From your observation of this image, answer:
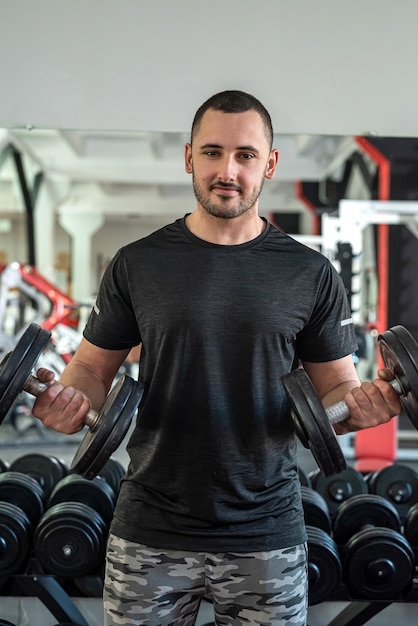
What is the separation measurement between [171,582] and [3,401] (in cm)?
37

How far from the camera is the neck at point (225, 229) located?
1.26m

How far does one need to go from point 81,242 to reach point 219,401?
5.98 m

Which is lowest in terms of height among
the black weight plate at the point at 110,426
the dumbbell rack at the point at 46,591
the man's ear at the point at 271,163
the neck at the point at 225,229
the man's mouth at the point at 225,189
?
the dumbbell rack at the point at 46,591

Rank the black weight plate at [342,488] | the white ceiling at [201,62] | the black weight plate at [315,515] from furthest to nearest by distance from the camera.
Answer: the black weight plate at [342,488] → the white ceiling at [201,62] → the black weight plate at [315,515]

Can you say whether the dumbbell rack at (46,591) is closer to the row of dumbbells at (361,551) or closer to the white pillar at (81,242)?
the row of dumbbells at (361,551)

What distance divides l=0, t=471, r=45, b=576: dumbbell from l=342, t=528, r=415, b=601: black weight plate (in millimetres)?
818

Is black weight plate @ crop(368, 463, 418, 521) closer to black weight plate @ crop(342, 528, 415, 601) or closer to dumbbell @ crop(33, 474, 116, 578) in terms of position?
black weight plate @ crop(342, 528, 415, 601)

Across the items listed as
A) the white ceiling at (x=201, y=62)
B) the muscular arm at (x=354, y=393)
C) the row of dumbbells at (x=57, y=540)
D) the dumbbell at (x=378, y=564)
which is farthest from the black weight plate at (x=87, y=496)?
the muscular arm at (x=354, y=393)

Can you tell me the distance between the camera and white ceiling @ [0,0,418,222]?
237cm

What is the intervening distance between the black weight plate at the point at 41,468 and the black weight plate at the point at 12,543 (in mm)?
498

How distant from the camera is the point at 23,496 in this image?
2342mm

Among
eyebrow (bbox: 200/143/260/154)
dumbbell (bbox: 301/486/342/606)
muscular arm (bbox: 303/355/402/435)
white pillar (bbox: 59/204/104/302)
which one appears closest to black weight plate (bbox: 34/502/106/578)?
dumbbell (bbox: 301/486/342/606)

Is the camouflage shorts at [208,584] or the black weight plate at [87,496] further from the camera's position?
the black weight plate at [87,496]

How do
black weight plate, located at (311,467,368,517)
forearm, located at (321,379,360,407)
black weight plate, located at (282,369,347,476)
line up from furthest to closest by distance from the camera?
black weight plate, located at (311,467,368,517) → forearm, located at (321,379,360,407) → black weight plate, located at (282,369,347,476)
